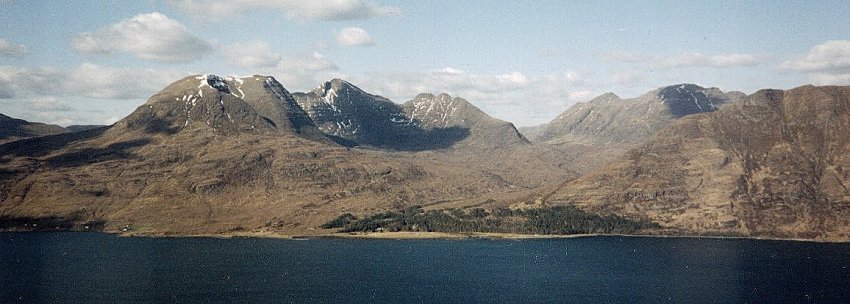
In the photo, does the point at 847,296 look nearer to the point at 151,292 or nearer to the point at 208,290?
the point at 208,290

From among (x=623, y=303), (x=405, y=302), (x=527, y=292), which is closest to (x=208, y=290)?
(x=405, y=302)

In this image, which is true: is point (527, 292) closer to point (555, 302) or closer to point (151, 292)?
point (555, 302)

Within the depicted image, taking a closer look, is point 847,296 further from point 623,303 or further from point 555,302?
point 555,302

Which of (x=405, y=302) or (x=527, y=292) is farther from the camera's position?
(x=527, y=292)

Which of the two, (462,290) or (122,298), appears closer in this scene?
(122,298)

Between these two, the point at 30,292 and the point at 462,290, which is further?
the point at 462,290

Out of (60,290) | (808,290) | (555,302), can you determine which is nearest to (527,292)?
(555,302)

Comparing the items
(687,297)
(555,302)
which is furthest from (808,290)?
(555,302)
